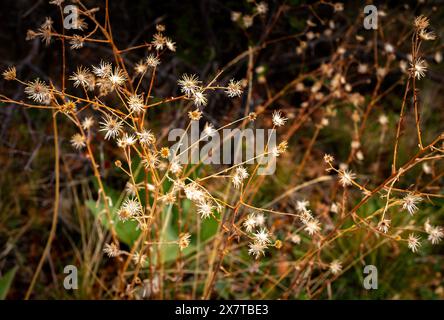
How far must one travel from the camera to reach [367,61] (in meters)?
2.38

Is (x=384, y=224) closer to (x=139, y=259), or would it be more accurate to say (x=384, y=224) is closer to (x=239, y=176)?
(x=239, y=176)

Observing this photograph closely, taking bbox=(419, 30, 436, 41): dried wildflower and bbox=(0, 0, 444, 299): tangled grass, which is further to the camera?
bbox=(0, 0, 444, 299): tangled grass

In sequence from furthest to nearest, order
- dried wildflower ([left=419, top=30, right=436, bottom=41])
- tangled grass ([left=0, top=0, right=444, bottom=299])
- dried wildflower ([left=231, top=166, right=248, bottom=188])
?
tangled grass ([left=0, top=0, right=444, bottom=299]) < dried wildflower ([left=419, top=30, right=436, bottom=41]) < dried wildflower ([left=231, top=166, right=248, bottom=188])

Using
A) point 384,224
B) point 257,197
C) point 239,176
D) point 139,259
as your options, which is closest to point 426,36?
point 384,224

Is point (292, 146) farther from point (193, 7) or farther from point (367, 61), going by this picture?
point (193, 7)

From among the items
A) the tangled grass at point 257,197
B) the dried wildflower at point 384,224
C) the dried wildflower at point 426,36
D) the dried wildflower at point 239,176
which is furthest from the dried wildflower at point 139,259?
the dried wildflower at point 426,36

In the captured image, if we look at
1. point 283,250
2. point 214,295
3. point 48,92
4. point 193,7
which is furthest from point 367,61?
point 48,92

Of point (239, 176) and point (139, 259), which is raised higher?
point (239, 176)

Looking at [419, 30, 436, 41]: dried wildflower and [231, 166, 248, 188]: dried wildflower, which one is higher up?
[419, 30, 436, 41]: dried wildflower

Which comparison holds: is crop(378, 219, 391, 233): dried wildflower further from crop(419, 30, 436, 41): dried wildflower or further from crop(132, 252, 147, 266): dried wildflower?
crop(132, 252, 147, 266): dried wildflower

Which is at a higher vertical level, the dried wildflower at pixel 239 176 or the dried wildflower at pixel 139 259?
the dried wildflower at pixel 239 176

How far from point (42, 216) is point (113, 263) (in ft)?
1.22

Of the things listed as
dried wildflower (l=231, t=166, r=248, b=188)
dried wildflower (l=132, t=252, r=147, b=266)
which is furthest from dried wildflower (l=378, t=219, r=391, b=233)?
dried wildflower (l=132, t=252, r=147, b=266)

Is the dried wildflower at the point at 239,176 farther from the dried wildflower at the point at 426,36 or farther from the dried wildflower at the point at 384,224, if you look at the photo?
the dried wildflower at the point at 426,36
